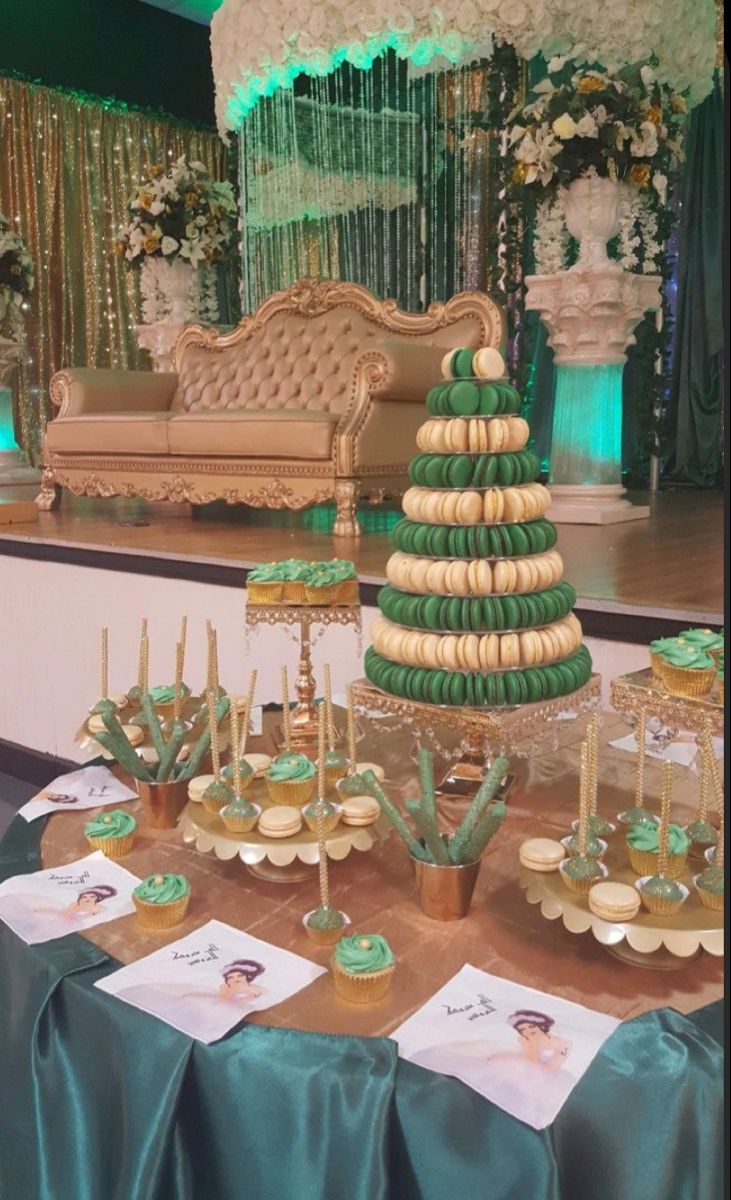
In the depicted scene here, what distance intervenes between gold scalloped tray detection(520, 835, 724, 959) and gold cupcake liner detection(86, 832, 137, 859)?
20.1 inches

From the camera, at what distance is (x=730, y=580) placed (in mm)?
351

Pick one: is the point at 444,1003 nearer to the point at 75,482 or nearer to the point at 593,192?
the point at 593,192

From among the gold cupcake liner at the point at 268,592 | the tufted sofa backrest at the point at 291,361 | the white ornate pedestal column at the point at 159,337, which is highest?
the white ornate pedestal column at the point at 159,337

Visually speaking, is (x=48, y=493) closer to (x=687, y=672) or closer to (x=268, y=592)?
(x=268, y=592)

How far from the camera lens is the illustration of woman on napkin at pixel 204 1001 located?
3.12ft

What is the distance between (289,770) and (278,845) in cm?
14

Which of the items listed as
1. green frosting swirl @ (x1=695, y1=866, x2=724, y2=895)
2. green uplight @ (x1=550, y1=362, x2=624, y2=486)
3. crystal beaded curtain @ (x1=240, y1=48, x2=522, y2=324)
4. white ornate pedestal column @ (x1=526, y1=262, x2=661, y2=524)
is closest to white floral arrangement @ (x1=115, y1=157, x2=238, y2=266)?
crystal beaded curtain @ (x1=240, y1=48, x2=522, y2=324)

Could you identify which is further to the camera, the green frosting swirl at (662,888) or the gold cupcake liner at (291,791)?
the gold cupcake liner at (291,791)

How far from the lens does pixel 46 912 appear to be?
116 centimetres

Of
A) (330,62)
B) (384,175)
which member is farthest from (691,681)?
(384,175)

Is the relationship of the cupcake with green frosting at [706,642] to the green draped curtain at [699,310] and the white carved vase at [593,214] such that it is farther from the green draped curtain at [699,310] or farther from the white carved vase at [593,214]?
the green draped curtain at [699,310]

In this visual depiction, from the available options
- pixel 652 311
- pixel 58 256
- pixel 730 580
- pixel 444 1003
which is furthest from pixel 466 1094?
pixel 58 256

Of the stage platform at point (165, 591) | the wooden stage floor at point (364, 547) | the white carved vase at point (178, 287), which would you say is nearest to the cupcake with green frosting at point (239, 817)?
the wooden stage floor at point (364, 547)

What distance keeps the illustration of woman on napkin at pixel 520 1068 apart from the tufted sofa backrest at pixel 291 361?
4.23 m
